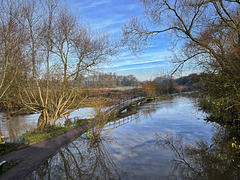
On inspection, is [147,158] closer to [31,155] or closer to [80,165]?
[80,165]

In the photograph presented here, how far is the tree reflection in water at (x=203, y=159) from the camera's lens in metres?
6.00

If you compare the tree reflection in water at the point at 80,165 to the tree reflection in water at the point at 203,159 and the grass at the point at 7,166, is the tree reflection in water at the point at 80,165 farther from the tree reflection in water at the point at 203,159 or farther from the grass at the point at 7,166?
the tree reflection in water at the point at 203,159

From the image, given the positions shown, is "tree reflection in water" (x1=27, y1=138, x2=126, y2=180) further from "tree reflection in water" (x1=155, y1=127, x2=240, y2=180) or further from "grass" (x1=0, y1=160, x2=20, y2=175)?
"tree reflection in water" (x1=155, y1=127, x2=240, y2=180)

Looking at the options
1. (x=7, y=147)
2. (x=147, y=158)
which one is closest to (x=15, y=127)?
(x=7, y=147)

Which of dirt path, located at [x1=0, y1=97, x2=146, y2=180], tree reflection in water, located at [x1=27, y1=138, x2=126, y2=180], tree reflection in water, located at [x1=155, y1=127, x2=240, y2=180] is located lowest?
tree reflection in water, located at [x1=155, y1=127, x2=240, y2=180]

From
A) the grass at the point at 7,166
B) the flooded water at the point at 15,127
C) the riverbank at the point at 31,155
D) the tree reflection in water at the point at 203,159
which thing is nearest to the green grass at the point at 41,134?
the riverbank at the point at 31,155

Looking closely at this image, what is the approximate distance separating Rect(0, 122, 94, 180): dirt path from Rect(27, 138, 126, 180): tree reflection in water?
0.92 feet

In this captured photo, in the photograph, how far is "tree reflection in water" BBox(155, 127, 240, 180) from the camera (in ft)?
19.7

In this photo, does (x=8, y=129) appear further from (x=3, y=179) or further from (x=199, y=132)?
(x=199, y=132)

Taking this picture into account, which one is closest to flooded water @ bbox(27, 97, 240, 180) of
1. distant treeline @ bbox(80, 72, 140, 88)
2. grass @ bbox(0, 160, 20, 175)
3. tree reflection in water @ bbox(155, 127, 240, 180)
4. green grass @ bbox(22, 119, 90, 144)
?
tree reflection in water @ bbox(155, 127, 240, 180)

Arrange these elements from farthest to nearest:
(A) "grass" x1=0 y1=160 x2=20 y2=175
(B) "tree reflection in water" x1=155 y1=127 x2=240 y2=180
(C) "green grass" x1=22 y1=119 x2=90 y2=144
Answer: (C) "green grass" x1=22 y1=119 x2=90 y2=144 → (A) "grass" x1=0 y1=160 x2=20 y2=175 → (B) "tree reflection in water" x1=155 y1=127 x2=240 y2=180

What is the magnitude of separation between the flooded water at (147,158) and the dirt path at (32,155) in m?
0.30

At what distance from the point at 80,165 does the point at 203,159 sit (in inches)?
179

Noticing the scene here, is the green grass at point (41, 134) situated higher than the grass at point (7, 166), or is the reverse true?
the green grass at point (41, 134)
